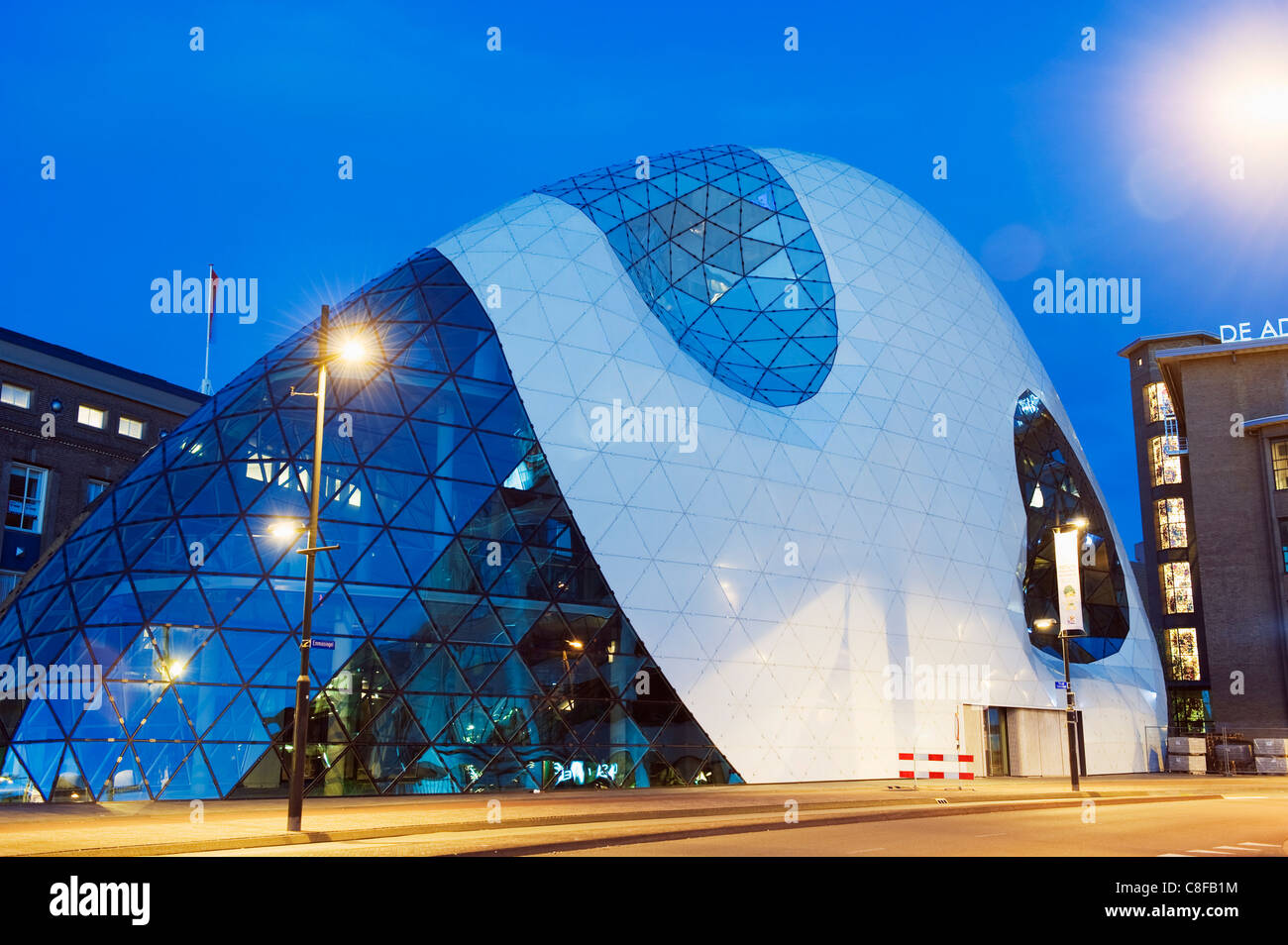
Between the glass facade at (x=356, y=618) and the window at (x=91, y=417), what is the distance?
31.6 meters

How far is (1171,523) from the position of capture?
8281 cm

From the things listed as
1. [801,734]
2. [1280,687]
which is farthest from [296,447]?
[1280,687]

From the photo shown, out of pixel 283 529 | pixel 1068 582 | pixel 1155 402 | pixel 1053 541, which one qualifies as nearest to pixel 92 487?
pixel 283 529

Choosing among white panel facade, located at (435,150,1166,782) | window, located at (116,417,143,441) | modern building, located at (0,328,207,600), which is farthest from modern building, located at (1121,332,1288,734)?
window, located at (116,417,143,441)

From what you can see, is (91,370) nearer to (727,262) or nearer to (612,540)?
(727,262)

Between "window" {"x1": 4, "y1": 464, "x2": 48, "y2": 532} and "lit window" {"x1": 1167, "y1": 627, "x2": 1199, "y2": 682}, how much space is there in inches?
2928

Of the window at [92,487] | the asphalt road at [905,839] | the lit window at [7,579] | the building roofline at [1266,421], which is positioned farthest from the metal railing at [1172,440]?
→ the lit window at [7,579]

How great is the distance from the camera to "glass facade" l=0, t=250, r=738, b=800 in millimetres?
23844

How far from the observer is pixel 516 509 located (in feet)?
91.4

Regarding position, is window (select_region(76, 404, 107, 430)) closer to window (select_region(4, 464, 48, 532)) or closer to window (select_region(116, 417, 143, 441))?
window (select_region(116, 417, 143, 441))

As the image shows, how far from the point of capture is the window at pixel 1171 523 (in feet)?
268

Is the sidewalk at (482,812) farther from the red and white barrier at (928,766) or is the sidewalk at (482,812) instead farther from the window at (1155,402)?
the window at (1155,402)
